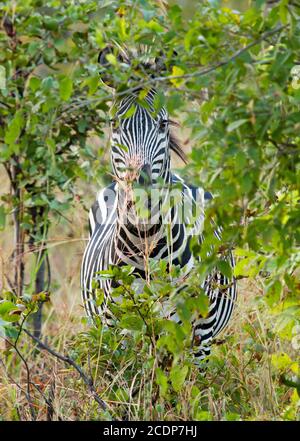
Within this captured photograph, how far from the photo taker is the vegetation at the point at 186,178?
2.66 meters

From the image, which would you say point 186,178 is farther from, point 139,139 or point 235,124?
point 139,139

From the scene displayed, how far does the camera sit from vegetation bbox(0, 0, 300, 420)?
2662 millimetres

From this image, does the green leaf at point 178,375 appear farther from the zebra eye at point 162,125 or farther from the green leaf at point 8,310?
the zebra eye at point 162,125

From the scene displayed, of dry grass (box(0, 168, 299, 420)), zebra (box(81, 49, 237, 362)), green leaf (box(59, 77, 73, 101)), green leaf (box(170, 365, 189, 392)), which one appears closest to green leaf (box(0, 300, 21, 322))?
dry grass (box(0, 168, 299, 420))

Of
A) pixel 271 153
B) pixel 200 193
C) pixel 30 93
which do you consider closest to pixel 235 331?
pixel 200 193

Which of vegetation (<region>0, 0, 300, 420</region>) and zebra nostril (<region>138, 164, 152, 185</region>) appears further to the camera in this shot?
zebra nostril (<region>138, 164, 152, 185</region>)

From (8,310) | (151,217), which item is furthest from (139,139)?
(8,310)

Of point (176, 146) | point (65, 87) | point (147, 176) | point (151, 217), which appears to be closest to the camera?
point (65, 87)

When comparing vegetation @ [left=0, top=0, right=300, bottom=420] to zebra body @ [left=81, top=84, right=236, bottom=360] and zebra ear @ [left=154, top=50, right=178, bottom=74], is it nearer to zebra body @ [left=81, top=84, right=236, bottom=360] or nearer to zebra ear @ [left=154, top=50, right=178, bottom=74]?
zebra ear @ [left=154, top=50, right=178, bottom=74]

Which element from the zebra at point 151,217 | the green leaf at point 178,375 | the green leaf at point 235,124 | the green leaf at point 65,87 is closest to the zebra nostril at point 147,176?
the zebra at point 151,217

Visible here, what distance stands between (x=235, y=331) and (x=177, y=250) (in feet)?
2.95

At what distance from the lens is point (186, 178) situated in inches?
110

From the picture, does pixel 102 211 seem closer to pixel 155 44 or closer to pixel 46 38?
pixel 46 38

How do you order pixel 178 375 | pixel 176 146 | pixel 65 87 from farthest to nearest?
1. pixel 176 146
2. pixel 178 375
3. pixel 65 87
